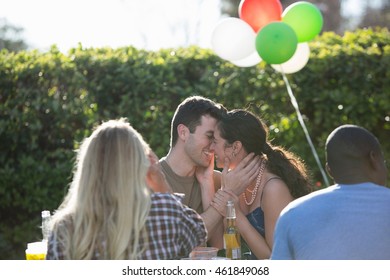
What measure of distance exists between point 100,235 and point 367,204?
108cm

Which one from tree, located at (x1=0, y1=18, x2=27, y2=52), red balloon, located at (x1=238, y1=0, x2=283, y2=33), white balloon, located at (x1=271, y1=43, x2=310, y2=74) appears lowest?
white balloon, located at (x1=271, y1=43, x2=310, y2=74)

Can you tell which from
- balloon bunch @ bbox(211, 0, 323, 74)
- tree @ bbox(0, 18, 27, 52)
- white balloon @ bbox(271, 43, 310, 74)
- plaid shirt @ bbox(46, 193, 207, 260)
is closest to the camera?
plaid shirt @ bbox(46, 193, 207, 260)

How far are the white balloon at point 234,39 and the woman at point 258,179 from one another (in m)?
1.53

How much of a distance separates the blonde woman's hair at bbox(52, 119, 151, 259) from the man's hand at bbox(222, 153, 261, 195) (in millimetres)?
1132

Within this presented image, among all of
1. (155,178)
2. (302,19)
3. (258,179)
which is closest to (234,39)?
(302,19)

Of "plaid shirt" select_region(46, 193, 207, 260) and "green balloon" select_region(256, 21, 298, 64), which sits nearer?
"plaid shirt" select_region(46, 193, 207, 260)

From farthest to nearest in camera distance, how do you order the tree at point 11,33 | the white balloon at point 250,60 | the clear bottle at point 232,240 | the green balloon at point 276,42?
the tree at point 11,33 < the white balloon at point 250,60 < the green balloon at point 276,42 < the clear bottle at point 232,240

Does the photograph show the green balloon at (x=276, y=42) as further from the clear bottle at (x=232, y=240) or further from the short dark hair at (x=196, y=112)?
the clear bottle at (x=232, y=240)

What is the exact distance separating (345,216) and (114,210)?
927 millimetres

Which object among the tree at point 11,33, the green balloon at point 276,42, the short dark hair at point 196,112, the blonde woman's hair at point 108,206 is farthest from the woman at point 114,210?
the tree at point 11,33

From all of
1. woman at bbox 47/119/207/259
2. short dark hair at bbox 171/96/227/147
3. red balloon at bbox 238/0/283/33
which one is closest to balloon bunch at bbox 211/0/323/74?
red balloon at bbox 238/0/283/33

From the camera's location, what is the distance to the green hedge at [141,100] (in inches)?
272

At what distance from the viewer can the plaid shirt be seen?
3.03m

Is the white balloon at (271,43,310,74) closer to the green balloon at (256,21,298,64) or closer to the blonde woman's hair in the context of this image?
the green balloon at (256,21,298,64)
